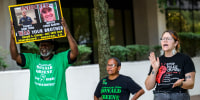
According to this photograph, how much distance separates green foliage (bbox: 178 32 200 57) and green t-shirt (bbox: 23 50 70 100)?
927cm

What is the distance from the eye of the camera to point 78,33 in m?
14.1

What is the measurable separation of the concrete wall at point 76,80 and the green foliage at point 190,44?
13.7 feet

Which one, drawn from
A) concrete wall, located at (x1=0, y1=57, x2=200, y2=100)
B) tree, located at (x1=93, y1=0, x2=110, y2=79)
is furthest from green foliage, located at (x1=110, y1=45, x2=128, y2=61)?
tree, located at (x1=93, y1=0, x2=110, y2=79)

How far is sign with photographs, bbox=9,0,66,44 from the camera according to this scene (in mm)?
4207

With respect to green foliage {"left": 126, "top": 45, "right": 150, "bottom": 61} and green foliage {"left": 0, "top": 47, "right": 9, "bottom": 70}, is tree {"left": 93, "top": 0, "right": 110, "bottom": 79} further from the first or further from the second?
→ green foliage {"left": 126, "top": 45, "right": 150, "bottom": 61}

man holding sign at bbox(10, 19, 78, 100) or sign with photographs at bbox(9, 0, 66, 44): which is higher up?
sign with photographs at bbox(9, 0, 66, 44)

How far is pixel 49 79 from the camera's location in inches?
155

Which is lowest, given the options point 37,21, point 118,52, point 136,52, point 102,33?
point 136,52

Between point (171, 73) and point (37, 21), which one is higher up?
point (37, 21)

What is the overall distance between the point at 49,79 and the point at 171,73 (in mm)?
1508

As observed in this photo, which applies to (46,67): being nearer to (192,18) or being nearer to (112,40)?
(112,40)

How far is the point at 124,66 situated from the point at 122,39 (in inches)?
272

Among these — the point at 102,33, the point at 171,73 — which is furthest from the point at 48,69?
the point at 102,33

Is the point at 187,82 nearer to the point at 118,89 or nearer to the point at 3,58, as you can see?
the point at 118,89
